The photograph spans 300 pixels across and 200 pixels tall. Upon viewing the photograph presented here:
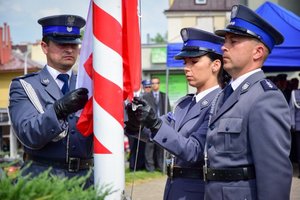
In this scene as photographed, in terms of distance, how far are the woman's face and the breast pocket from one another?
2.32 ft

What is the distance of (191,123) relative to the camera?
11.0 feet

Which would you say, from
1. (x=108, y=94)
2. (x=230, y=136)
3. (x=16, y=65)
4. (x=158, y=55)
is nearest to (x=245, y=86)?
(x=230, y=136)

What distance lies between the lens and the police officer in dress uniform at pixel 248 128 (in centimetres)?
258

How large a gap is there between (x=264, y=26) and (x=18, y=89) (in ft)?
5.47

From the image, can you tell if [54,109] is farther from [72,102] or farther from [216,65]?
[216,65]

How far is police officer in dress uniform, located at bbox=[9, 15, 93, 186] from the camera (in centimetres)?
287

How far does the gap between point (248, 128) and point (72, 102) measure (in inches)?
40.7

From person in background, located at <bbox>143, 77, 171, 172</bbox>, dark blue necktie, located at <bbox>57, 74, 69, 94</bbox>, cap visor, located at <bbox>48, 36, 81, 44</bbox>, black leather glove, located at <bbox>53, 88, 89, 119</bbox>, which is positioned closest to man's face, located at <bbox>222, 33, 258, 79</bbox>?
→ black leather glove, located at <bbox>53, 88, 89, 119</bbox>

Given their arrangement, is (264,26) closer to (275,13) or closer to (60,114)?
(60,114)

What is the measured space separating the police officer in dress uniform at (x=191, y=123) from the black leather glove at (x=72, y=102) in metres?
0.32

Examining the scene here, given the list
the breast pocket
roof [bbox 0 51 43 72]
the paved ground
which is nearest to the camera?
the breast pocket

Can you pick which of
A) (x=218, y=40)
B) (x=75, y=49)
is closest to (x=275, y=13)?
(x=218, y=40)

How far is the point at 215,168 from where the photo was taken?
9.25 ft

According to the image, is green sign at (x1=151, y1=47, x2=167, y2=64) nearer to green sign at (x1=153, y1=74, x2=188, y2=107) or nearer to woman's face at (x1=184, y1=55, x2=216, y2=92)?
green sign at (x1=153, y1=74, x2=188, y2=107)
